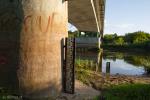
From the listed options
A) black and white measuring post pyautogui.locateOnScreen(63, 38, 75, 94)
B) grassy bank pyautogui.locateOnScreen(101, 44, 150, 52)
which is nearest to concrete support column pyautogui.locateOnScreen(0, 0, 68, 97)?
black and white measuring post pyautogui.locateOnScreen(63, 38, 75, 94)

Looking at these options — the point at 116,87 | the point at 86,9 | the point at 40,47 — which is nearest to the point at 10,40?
the point at 40,47

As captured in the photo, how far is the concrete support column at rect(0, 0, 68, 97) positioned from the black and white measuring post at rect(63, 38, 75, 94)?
1.07 metres

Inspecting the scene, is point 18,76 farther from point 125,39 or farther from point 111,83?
point 125,39

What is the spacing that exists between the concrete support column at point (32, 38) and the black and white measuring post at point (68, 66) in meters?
1.07

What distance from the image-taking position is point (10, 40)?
12.5 m

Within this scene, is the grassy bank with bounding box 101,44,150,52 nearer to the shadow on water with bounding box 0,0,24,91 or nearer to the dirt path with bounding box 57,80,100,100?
the dirt path with bounding box 57,80,100,100

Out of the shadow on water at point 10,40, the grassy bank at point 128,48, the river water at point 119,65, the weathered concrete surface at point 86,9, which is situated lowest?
the river water at point 119,65

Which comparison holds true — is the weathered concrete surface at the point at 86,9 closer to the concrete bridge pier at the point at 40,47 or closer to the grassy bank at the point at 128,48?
the concrete bridge pier at the point at 40,47

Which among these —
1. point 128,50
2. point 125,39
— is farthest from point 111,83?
point 125,39

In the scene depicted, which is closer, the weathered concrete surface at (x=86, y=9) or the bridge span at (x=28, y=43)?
the bridge span at (x=28, y=43)

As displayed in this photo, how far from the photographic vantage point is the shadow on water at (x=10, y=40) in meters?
12.5

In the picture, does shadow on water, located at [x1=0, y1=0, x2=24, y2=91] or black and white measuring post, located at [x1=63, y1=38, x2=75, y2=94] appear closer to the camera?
shadow on water, located at [x1=0, y1=0, x2=24, y2=91]

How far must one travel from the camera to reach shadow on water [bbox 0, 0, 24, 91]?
12.5 m

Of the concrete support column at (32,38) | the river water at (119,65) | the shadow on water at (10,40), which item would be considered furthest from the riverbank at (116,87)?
the river water at (119,65)
